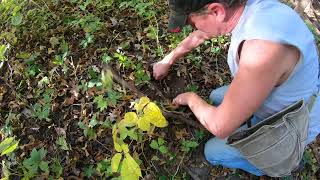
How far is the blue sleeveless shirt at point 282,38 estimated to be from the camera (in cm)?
191

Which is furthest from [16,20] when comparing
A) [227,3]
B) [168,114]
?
[227,3]

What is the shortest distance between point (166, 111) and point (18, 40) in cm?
166

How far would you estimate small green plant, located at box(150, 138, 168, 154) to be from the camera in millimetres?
2881

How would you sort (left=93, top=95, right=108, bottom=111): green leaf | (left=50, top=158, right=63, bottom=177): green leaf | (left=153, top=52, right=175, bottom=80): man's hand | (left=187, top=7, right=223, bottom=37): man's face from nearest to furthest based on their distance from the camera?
(left=187, top=7, right=223, bottom=37): man's face, (left=50, top=158, right=63, bottom=177): green leaf, (left=93, top=95, right=108, bottom=111): green leaf, (left=153, top=52, right=175, bottom=80): man's hand

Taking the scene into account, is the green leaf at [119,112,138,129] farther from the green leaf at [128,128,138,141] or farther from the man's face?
Result: the man's face

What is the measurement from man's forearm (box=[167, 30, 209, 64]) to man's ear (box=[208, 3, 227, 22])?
80cm

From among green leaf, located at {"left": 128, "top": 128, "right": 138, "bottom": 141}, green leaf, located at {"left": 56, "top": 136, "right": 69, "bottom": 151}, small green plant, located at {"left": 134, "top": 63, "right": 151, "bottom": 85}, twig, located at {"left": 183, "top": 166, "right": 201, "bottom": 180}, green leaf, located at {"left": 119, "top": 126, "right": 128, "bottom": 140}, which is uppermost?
small green plant, located at {"left": 134, "top": 63, "right": 151, "bottom": 85}

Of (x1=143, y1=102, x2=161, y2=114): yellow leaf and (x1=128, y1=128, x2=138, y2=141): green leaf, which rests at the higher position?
(x1=143, y1=102, x2=161, y2=114): yellow leaf

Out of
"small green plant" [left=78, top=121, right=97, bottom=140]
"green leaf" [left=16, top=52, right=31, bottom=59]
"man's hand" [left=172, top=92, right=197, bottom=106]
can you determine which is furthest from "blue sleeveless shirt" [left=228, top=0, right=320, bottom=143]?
"green leaf" [left=16, top=52, right=31, bottom=59]

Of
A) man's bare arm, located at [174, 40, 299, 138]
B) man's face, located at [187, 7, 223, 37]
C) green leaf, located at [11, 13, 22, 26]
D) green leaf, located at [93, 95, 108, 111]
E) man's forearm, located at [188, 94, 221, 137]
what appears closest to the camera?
A: man's bare arm, located at [174, 40, 299, 138]

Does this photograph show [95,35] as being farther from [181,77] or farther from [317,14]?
[317,14]

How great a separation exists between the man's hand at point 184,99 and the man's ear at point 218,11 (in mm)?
819

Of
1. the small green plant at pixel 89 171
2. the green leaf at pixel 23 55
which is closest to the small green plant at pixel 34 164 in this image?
the small green plant at pixel 89 171

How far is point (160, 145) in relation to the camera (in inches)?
115
